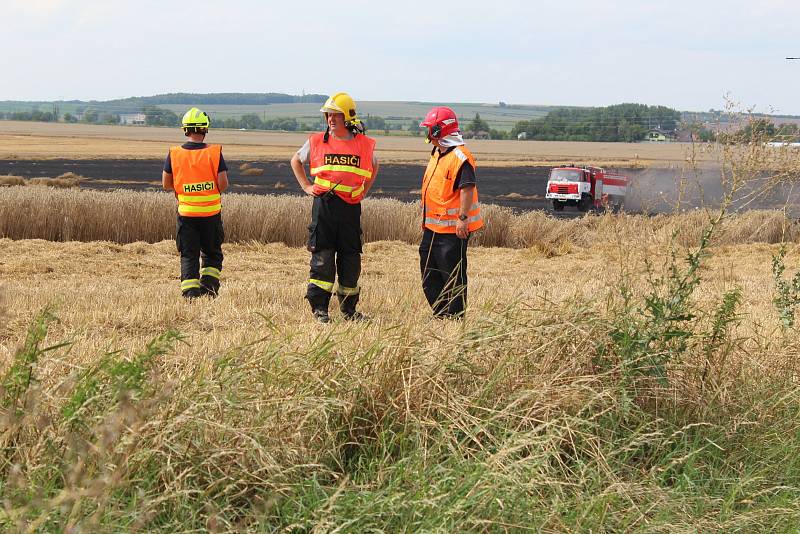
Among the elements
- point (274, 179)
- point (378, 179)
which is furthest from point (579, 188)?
point (378, 179)

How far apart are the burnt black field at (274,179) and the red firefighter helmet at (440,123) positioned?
28.6 meters

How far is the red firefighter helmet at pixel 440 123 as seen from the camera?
826 centimetres

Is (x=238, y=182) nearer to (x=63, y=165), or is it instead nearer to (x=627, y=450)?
(x=63, y=165)

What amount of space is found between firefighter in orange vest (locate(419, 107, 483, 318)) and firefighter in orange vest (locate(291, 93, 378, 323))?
0.57 metres

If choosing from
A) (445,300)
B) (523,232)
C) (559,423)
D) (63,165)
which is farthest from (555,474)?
(63,165)

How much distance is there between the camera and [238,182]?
4709 centimetres

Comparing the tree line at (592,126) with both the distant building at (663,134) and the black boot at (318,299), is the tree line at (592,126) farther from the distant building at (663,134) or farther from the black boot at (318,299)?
the black boot at (318,299)

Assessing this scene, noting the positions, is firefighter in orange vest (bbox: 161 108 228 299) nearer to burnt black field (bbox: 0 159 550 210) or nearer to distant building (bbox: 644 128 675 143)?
distant building (bbox: 644 128 675 143)

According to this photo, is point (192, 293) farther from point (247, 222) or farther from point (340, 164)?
point (247, 222)

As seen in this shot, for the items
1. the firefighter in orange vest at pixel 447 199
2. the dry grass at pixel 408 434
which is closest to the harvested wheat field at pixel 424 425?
the dry grass at pixel 408 434

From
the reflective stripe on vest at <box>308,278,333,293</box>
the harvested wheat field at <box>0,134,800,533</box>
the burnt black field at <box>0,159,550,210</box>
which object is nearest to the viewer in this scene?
the harvested wheat field at <box>0,134,800,533</box>

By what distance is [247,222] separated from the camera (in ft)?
54.3

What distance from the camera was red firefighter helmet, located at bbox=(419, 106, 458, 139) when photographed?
8.26 metres

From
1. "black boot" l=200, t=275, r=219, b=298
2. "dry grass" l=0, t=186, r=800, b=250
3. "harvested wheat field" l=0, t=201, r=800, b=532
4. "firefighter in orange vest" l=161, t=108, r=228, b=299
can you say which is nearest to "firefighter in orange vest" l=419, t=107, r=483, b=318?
"harvested wheat field" l=0, t=201, r=800, b=532
